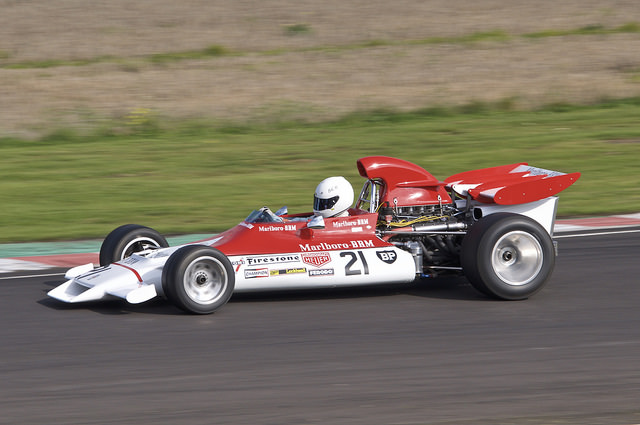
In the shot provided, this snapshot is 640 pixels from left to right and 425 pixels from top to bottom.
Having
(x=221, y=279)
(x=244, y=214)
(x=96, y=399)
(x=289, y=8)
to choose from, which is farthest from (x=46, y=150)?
(x=289, y=8)

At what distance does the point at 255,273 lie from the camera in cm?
812

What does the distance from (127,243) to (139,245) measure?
0.16 metres

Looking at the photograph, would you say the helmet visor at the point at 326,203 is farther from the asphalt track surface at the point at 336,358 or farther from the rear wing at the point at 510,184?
the rear wing at the point at 510,184

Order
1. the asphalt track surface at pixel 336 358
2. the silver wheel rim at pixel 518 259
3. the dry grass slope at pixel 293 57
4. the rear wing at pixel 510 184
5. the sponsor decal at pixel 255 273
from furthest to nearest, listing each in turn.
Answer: the dry grass slope at pixel 293 57 → the rear wing at pixel 510 184 → the silver wheel rim at pixel 518 259 → the sponsor decal at pixel 255 273 → the asphalt track surface at pixel 336 358

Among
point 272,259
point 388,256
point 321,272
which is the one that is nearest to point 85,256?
point 272,259

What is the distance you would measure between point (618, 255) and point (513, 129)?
33.4 feet

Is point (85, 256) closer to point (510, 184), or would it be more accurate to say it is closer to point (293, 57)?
point (510, 184)

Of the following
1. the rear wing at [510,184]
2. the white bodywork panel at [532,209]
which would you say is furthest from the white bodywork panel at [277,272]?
the rear wing at [510,184]

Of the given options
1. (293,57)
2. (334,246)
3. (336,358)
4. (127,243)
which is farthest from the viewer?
(293,57)

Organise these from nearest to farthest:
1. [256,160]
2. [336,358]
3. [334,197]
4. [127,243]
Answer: [336,358] → [334,197] → [127,243] → [256,160]

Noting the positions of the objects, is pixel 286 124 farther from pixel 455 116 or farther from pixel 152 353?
pixel 152 353

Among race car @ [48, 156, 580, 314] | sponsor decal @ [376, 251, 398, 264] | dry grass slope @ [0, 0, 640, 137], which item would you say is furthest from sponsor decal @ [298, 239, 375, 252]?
dry grass slope @ [0, 0, 640, 137]

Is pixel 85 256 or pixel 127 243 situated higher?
pixel 127 243

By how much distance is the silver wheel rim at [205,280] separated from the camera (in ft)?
25.3
